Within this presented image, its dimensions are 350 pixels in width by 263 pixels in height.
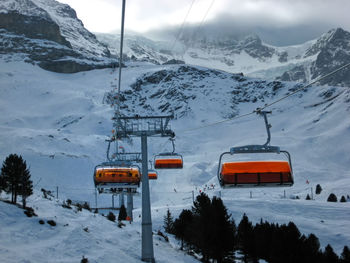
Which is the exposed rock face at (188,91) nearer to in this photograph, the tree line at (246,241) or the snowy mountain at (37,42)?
the snowy mountain at (37,42)

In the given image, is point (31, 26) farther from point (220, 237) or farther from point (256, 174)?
point (256, 174)

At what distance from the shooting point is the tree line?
25344 millimetres

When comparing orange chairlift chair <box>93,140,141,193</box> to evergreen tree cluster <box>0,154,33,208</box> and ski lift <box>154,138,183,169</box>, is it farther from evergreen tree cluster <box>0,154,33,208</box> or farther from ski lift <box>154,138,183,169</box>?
evergreen tree cluster <box>0,154,33,208</box>

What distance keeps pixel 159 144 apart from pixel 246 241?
71728 mm

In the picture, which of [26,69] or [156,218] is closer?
[156,218]

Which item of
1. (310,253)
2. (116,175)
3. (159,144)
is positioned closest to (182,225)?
(310,253)

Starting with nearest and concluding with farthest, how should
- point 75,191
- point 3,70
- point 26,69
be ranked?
point 75,191 < point 3,70 < point 26,69

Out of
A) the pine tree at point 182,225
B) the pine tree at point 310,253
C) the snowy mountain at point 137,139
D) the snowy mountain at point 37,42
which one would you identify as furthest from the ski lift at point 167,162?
the snowy mountain at point 37,42

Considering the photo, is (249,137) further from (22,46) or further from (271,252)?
(22,46)

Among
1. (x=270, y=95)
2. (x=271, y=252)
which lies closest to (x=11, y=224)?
(x=271, y=252)

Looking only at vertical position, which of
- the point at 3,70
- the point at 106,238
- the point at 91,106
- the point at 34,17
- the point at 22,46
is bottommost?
the point at 106,238

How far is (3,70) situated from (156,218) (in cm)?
12572

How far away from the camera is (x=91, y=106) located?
118 meters

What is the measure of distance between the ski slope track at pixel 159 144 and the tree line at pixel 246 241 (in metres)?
2.50
